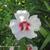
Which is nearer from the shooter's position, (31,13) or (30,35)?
(30,35)

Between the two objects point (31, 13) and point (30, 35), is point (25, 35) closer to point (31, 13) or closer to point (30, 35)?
point (30, 35)

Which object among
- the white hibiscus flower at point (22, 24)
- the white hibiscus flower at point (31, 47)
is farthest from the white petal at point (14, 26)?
the white hibiscus flower at point (31, 47)

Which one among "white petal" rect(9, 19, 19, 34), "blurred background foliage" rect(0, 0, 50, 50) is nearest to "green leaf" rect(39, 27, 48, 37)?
"blurred background foliage" rect(0, 0, 50, 50)

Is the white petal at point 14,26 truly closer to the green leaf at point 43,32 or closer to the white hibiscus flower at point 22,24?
the white hibiscus flower at point 22,24

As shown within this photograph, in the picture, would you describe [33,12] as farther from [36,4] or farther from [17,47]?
[17,47]

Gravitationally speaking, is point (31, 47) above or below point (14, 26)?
below

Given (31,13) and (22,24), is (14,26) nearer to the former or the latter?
(22,24)

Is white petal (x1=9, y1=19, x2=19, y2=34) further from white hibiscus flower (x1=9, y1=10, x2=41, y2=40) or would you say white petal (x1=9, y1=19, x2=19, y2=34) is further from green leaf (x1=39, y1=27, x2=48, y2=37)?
green leaf (x1=39, y1=27, x2=48, y2=37)

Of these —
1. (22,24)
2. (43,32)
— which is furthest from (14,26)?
(43,32)
